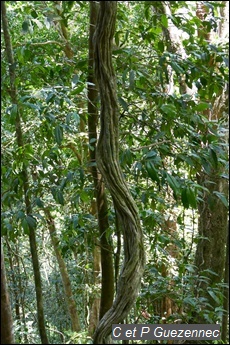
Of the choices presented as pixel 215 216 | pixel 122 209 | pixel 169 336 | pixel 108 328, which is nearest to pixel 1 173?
pixel 122 209

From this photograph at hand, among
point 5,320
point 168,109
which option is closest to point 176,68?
point 168,109

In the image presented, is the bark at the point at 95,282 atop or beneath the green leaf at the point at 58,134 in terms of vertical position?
beneath

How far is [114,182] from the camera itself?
149 centimetres

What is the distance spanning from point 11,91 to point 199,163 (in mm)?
667

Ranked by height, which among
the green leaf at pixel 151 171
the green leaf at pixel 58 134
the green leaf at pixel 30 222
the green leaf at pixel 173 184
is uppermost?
the green leaf at pixel 58 134

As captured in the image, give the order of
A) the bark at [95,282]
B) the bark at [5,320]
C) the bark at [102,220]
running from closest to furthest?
the bark at [5,320]
the bark at [102,220]
the bark at [95,282]

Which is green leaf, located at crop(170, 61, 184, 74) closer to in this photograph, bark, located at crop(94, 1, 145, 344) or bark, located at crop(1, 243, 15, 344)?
bark, located at crop(94, 1, 145, 344)

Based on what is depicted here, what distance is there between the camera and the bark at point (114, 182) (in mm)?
1433


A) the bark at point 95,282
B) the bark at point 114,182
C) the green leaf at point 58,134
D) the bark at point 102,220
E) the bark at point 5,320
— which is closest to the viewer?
the bark at point 5,320

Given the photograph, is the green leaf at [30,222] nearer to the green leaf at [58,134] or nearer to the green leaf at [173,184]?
the green leaf at [58,134]

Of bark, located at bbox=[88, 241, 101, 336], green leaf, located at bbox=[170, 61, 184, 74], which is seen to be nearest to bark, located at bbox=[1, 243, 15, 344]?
green leaf, located at bbox=[170, 61, 184, 74]

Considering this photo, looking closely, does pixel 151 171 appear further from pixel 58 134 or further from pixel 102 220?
pixel 102 220

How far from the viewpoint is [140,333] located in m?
1.76

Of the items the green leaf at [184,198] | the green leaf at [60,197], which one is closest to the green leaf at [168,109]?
the green leaf at [184,198]
